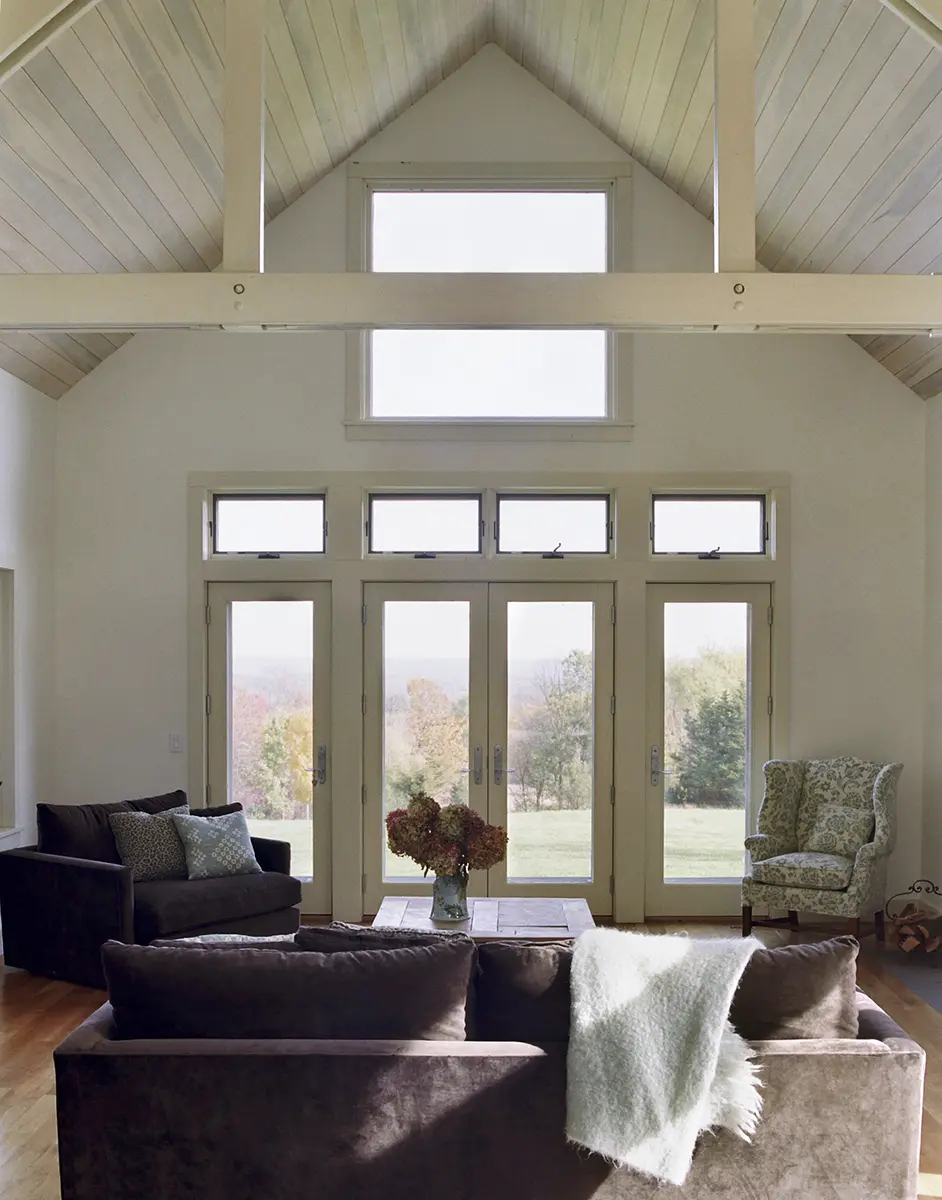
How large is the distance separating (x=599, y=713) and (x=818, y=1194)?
3850 millimetres

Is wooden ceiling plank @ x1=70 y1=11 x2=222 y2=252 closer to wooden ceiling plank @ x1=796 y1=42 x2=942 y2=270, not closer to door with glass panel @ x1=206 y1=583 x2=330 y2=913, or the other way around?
door with glass panel @ x1=206 y1=583 x2=330 y2=913

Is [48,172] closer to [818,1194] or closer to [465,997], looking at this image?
[465,997]

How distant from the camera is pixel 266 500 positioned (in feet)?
Result: 21.4

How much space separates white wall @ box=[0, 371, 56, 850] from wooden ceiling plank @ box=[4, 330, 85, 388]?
0.51ft

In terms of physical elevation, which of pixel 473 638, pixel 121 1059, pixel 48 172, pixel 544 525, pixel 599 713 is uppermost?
pixel 48 172

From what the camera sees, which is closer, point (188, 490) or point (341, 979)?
point (341, 979)

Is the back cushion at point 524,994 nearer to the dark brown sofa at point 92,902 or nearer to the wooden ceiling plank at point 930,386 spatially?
the dark brown sofa at point 92,902

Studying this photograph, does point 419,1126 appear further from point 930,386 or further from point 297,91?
point 930,386

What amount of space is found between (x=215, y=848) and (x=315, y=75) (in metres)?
3.91

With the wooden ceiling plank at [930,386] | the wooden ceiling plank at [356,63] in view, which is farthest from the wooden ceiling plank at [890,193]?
the wooden ceiling plank at [356,63]

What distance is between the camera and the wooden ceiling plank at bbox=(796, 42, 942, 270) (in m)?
4.31

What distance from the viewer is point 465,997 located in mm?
2750

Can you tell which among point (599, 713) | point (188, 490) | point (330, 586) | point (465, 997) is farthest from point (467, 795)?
point (465, 997)

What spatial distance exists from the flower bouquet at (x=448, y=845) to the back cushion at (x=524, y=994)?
1756 mm
